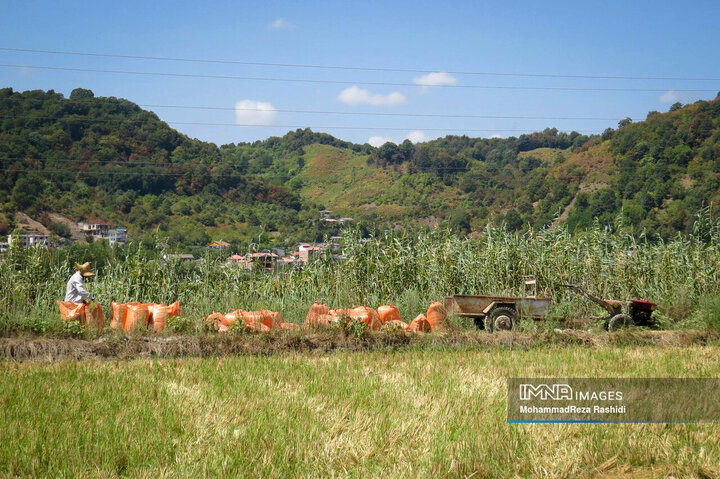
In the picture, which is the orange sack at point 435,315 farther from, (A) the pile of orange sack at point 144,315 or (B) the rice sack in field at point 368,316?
(A) the pile of orange sack at point 144,315

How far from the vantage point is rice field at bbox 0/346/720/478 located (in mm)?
4227

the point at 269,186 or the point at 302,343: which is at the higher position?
the point at 269,186

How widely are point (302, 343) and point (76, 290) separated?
4.12 m

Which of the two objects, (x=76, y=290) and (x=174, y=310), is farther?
(x=76, y=290)

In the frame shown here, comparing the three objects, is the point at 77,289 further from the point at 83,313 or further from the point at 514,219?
the point at 514,219

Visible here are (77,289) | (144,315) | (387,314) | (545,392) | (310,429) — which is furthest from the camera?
(387,314)

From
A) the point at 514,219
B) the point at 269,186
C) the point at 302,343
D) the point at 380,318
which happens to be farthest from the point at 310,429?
the point at 269,186

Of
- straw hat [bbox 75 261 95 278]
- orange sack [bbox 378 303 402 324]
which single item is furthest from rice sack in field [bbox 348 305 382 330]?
straw hat [bbox 75 261 95 278]

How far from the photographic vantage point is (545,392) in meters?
6.27

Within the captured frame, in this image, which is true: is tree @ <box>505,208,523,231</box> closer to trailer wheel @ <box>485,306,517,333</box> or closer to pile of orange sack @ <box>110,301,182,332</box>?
trailer wheel @ <box>485,306,517,333</box>

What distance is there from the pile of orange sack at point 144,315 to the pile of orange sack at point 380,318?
2141 mm

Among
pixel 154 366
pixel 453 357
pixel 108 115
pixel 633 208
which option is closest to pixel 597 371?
pixel 453 357

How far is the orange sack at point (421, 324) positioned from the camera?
35.2 ft

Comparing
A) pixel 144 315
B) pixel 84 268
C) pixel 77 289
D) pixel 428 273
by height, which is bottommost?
pixel 144 315
